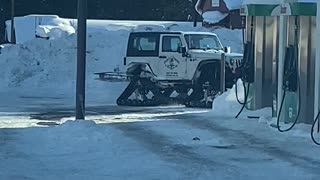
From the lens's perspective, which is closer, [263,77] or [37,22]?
[263,77]

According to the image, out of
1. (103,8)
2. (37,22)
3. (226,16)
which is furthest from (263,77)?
(103,8)

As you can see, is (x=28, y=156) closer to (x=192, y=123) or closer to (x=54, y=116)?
(x=192, y=123)

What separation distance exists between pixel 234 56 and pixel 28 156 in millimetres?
12523

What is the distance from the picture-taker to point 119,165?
1259 centimetres

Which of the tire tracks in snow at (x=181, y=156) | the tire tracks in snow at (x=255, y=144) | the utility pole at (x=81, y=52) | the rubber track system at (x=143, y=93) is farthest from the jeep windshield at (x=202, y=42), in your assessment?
the tire tracks in snow at (x=181, y=156)

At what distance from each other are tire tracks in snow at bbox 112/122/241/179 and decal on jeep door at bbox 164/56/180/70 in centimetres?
723

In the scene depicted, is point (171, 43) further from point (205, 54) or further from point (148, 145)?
point (148, 145)

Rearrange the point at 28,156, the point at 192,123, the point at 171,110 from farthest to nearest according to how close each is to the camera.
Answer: the point at 171,110 → the point at 192,123 → the point at 28,156

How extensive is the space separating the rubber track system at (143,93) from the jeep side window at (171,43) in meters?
1.06

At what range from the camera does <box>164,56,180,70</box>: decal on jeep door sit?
972 inches

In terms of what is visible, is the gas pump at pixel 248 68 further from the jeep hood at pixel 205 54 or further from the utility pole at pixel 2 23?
the utility pole at pixel 2 23

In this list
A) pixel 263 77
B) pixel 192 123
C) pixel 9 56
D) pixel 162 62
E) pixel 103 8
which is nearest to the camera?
pixel 192 123

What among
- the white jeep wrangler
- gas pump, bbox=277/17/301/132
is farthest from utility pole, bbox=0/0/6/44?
gas pump, bbox=277/17/301/132

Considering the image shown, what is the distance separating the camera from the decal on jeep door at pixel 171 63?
2469 centimetres
